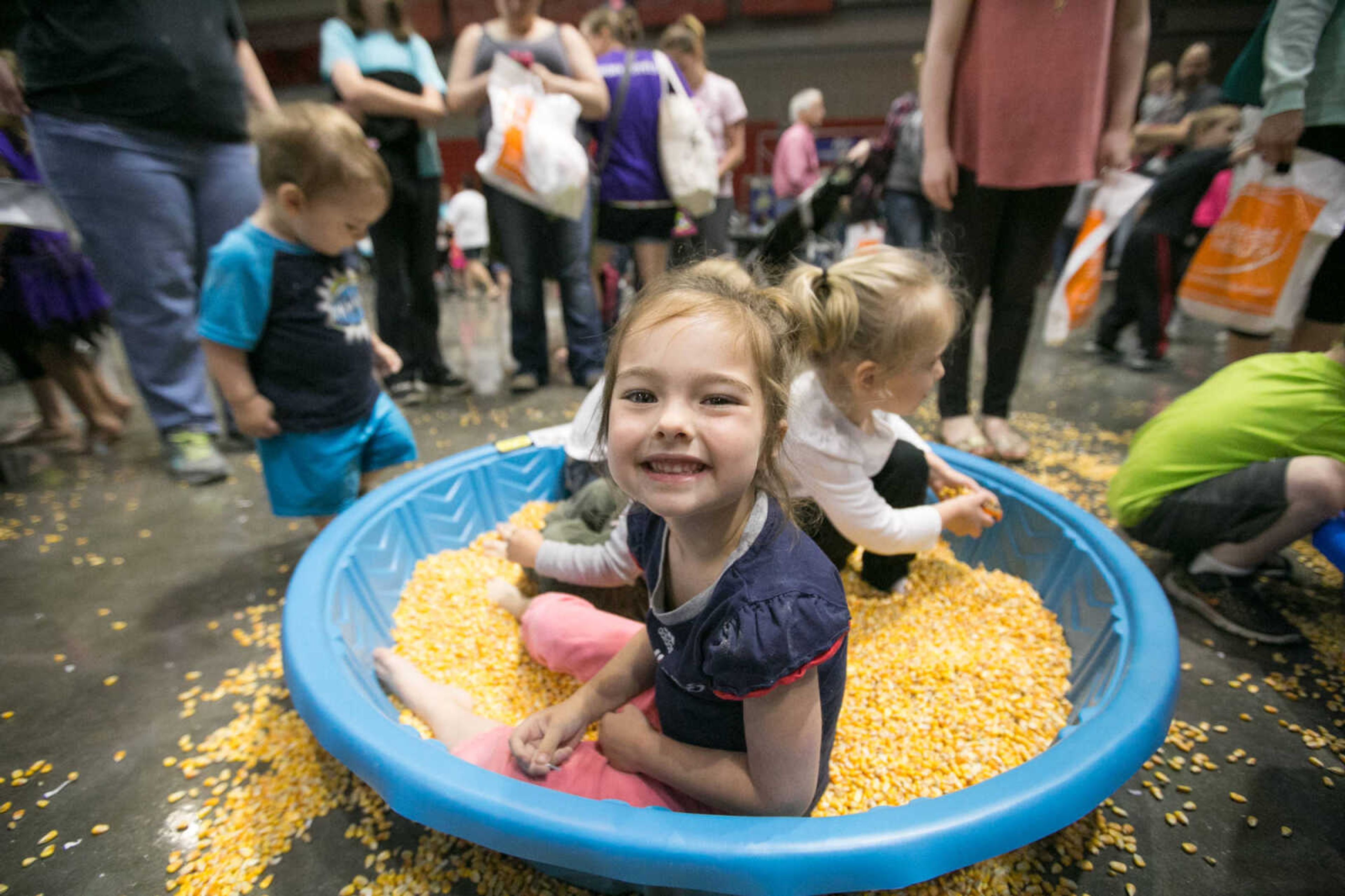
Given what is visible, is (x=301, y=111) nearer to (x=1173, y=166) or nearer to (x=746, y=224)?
(x=1173, y=166)

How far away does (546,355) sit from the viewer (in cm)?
286

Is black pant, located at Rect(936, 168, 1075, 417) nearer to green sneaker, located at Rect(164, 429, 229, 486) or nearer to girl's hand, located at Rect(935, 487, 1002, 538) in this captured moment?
girl's hand, located at Rect(935, 487, 1002, 538)

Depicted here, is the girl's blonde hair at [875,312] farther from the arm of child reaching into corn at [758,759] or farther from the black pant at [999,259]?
the black pant at [999,259]

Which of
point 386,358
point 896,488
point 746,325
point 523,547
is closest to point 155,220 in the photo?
point 386,358

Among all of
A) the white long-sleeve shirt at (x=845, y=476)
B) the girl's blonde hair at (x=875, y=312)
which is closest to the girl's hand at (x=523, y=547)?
the white long-sleeve shirt at (x=845, y=476)

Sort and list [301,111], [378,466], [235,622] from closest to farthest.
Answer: [301,111]
[235,622]
[378,466]

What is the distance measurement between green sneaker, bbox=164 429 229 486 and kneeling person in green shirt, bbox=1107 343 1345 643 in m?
2.40

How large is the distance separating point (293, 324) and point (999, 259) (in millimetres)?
1818

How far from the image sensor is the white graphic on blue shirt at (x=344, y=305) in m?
1.36

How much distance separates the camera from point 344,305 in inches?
55.5

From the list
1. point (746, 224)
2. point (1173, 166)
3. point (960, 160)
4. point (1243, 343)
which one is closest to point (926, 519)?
point (960, 160)

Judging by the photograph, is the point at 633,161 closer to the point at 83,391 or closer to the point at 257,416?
the point at 257,416

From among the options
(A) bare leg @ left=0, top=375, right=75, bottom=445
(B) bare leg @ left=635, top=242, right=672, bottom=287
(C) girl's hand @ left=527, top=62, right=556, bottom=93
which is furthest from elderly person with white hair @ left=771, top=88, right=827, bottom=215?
(A) bare leg @ left=0, top=375, right=75, bottom=445

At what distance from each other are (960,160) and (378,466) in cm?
171
